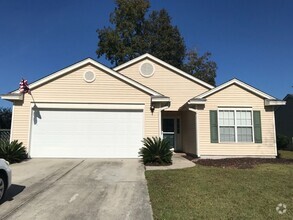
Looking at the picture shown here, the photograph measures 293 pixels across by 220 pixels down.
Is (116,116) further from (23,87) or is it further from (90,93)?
(23,87)

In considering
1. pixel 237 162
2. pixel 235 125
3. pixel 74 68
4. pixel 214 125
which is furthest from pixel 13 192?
pixel 235 125

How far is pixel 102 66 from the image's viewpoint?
44.3 ft

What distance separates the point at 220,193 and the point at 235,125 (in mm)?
7457

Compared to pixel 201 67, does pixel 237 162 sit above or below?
below

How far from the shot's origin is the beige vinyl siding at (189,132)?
47.3ft

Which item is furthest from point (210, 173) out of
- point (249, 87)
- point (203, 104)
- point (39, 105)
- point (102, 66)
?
point (39, 105)

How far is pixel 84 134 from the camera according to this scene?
13.1 meters

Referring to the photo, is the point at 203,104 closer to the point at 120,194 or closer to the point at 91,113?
the point at 91,113

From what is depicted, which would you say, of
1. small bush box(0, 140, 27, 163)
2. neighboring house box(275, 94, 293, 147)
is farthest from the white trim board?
neighboring house box(275, 94, 293, 147)

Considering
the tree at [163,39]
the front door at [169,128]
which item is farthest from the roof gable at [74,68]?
the tree at [163,39]

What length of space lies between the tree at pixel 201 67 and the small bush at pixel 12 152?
27060 millimetres

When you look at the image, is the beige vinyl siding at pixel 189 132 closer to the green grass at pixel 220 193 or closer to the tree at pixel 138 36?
the green grass at pixel 220 193

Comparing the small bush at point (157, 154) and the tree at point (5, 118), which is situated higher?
the tree at point (5, 118)

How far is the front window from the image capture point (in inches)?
536
